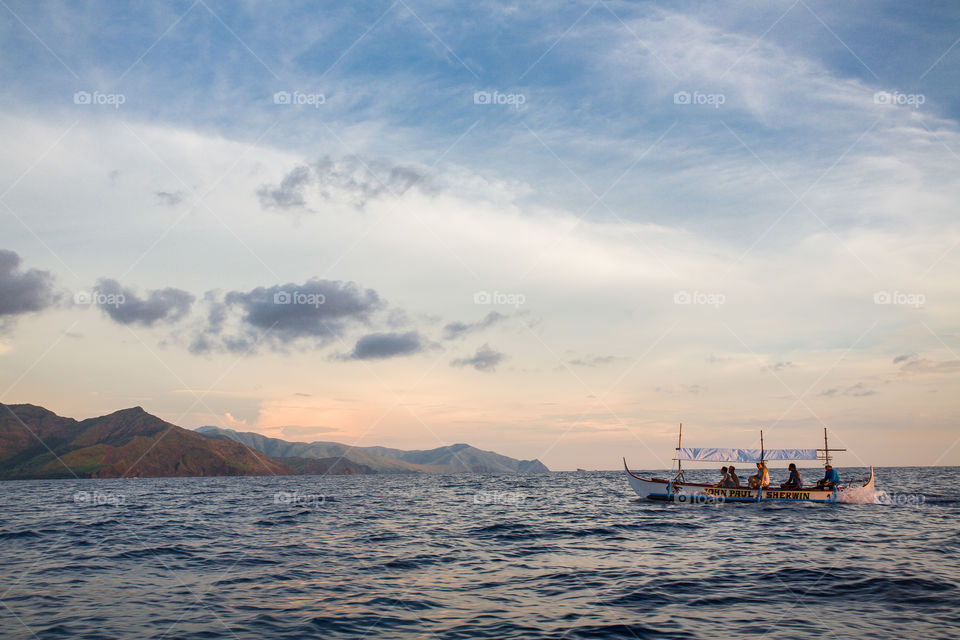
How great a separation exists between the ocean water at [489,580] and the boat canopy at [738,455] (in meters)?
11.6

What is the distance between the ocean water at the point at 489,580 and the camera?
48.8ft

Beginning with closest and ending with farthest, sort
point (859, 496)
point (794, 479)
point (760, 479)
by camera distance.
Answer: point (760, 479) < point (794, 479) < point (859, 496)

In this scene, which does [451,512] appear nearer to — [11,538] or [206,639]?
[11,538]

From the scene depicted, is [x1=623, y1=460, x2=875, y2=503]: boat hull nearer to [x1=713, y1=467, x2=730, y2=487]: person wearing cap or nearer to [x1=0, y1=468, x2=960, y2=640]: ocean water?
[x1=713, y1=467, x2=730, y2=487]: person wearing cap

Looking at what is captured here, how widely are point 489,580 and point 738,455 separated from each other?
3774 cm

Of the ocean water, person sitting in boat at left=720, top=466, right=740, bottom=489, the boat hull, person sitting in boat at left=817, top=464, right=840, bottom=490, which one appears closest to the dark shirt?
the boat hull

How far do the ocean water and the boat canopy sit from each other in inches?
456

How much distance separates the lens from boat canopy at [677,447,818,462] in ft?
163

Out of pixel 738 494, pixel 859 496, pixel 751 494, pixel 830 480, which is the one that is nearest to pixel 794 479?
pixel 830 480

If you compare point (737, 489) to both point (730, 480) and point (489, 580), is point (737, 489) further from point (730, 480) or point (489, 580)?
point (489, 580)

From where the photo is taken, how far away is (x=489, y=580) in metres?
20.3

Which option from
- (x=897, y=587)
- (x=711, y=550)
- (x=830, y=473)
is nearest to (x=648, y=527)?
(x=711, y=550)

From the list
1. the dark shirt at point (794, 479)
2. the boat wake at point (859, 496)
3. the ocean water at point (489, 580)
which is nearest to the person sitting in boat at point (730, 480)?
the dark shirt at point (794, 479)

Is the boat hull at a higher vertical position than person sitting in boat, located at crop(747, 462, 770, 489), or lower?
lower
